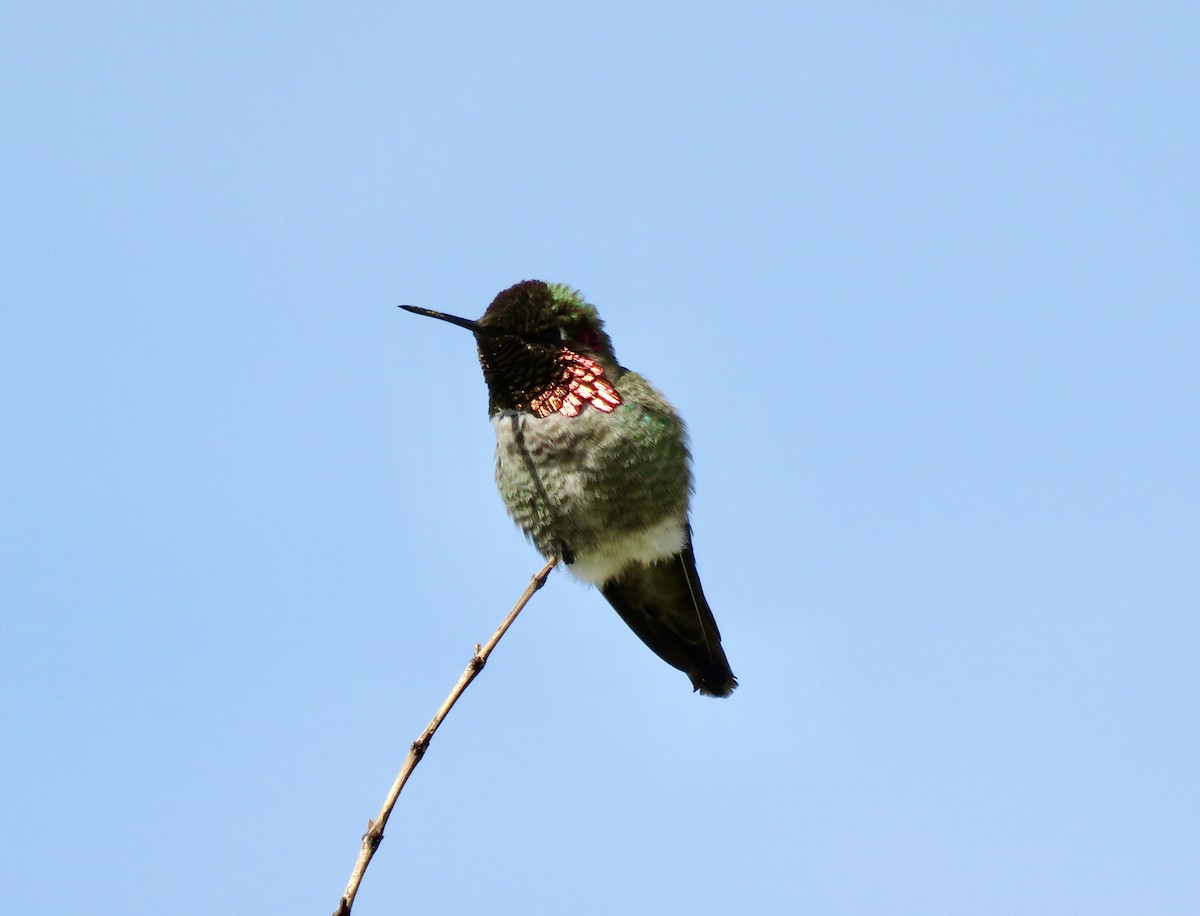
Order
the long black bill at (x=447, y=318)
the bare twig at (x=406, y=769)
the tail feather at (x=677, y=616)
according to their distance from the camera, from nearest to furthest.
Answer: the bare twig at (x=406, y=769), the long black bill at (x=447, y=318), the tail feather at (x=677, y=616)

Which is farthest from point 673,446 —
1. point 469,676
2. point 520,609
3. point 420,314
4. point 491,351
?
point 469,676

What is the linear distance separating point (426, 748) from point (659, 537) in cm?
284

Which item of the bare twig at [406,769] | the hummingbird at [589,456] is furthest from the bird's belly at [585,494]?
the bare twig at [406,769]

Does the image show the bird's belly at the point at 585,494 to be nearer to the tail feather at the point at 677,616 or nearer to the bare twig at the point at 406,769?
the tail feather at the point at 677,616

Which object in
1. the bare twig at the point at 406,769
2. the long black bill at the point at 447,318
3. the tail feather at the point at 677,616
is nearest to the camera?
the bare twig at the point at 406,769

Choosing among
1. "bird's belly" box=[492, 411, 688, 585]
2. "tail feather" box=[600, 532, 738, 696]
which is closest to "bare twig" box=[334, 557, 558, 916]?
"bird's belly" box=[492, 411, 688, 585]

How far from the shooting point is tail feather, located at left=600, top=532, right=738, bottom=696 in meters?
5.59

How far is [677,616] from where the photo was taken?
5.76 metres

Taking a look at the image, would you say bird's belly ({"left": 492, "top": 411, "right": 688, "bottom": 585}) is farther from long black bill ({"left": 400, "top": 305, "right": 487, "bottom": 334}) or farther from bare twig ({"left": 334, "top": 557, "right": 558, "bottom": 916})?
bare twig ({"left": 334, "top": 557, "right": 558, "bottom": 916})

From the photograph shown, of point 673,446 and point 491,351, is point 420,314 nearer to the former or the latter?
point 491,351

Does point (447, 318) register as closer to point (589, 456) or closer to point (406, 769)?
point (589, 456)

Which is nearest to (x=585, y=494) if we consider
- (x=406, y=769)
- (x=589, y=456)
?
(x=589, y=456)

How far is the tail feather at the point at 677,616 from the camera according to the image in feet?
18.3

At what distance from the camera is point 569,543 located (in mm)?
5285
